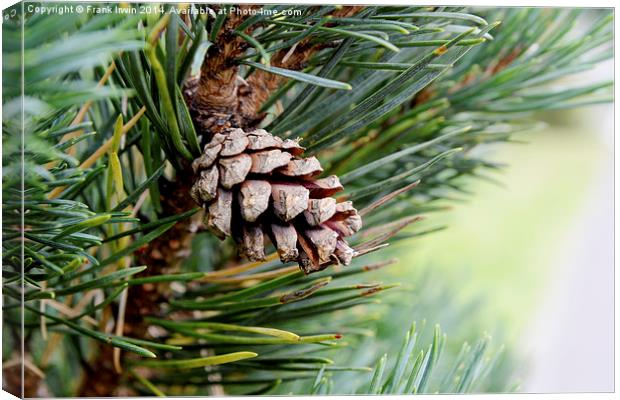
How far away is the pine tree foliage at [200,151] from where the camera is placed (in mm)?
215

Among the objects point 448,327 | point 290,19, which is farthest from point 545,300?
point 290,19

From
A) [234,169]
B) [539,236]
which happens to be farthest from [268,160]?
[539,236]

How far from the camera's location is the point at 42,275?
0.77 ft

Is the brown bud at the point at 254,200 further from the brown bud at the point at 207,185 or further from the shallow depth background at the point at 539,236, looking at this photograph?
the shallow depth background at the point at 539,236

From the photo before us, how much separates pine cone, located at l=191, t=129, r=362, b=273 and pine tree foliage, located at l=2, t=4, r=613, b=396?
2 centimetres

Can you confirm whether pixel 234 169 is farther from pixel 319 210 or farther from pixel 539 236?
pixel 539 236

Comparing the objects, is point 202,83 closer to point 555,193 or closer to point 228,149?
point 228,149

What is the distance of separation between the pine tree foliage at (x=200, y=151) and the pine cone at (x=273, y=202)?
18mm

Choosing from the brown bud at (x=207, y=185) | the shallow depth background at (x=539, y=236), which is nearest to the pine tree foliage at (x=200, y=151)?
the brown bud at (x=207, y=185)

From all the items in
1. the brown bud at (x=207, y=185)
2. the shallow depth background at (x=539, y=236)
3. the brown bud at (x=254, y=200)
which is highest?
the brown bud at (x=207, y=185)

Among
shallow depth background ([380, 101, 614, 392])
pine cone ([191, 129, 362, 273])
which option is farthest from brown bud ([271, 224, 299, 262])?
shallow depth background ([380, 101, 614, 392])

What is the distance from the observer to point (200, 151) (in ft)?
0.76

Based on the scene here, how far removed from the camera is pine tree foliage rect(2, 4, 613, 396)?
22 cm

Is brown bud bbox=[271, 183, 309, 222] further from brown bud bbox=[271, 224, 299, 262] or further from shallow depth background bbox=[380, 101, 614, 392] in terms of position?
shallow depth background bbox=[380, 101, 614, 392]
